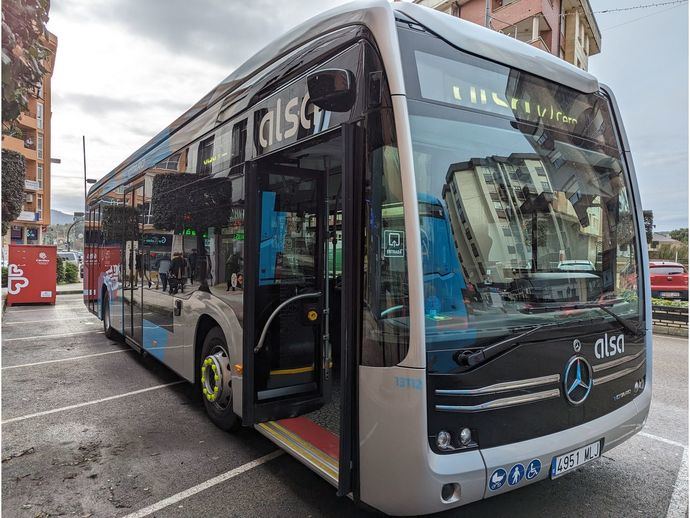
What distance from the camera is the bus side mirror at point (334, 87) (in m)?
2.62

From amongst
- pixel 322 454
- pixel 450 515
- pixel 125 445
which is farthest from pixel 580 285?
pixel 125 445

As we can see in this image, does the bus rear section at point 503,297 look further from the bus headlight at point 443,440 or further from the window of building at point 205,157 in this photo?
the window of building at point 205,157

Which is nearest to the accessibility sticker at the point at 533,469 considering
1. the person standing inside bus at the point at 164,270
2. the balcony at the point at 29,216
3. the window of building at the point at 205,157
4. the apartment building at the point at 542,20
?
the window of building at the point at 205,157

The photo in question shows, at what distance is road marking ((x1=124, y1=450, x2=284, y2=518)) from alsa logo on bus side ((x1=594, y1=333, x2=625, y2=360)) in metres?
2.67

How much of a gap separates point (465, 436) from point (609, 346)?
1.31 meters

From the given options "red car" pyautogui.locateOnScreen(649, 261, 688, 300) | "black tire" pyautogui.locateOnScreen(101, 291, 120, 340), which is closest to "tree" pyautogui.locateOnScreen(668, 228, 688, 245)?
"red car" pyautogui.locateOnScreen(649, 261, 688, 300)

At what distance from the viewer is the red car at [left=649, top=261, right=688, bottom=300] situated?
17484mm

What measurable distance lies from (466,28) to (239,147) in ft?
6.85

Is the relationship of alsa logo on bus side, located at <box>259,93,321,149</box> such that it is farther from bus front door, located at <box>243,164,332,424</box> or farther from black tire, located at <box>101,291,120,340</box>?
black tire, located at <box>101,291,120,340</box>

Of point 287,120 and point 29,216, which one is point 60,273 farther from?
point 287,120

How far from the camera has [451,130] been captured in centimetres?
260

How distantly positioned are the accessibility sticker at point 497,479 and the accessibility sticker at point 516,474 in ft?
0.15

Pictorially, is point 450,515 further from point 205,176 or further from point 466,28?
point 205,176

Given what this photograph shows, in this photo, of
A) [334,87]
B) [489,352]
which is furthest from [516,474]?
[334,87]
